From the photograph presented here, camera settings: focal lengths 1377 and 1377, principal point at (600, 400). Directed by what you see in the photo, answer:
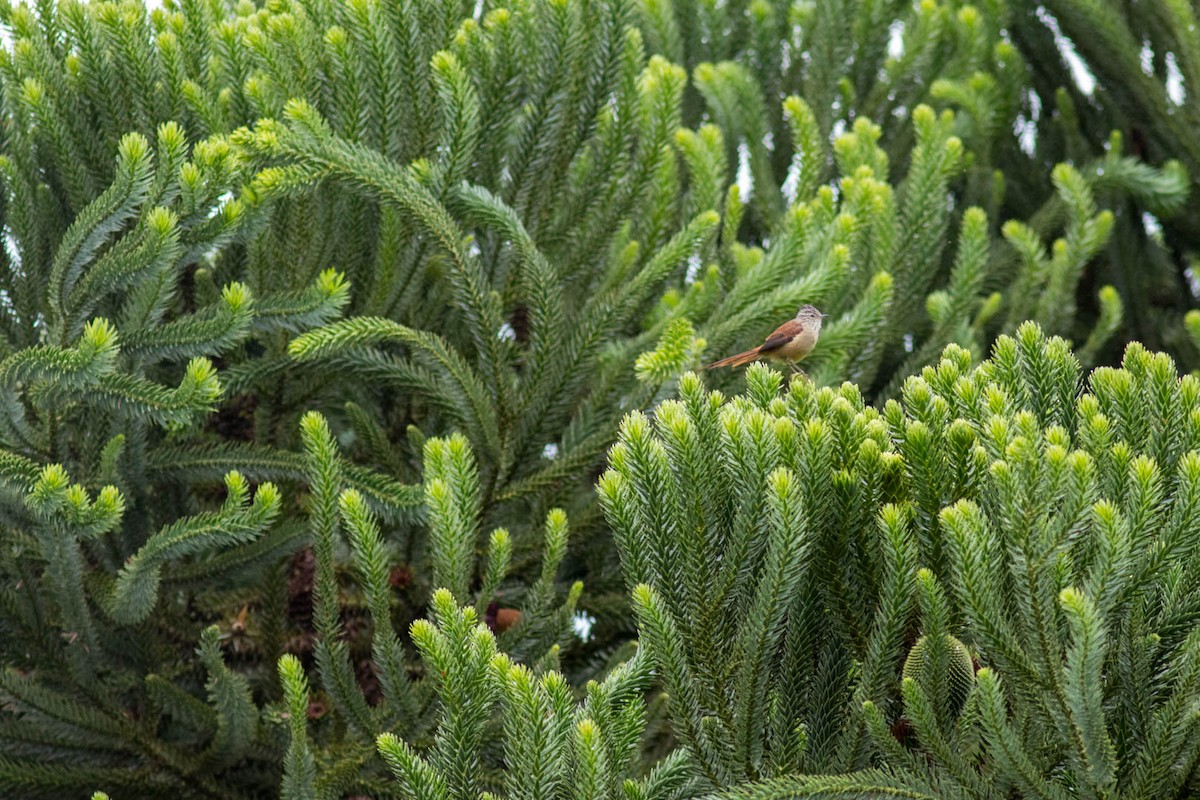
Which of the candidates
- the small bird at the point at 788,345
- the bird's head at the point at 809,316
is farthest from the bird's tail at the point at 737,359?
the bird's head at the point at 809,316

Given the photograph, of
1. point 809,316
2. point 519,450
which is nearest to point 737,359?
point 809,316

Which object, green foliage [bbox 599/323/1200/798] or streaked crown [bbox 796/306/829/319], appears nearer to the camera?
green foliage [bbox 599/323/1200/798]

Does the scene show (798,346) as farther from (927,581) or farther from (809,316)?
(927,581)

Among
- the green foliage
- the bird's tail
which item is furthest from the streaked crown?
the green foliage

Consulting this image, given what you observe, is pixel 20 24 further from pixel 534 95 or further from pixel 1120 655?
pixel 1120 655

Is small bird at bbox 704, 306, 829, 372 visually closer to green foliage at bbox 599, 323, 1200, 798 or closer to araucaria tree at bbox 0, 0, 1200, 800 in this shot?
araucaria tree at bbox 0, 0, 1200, 800

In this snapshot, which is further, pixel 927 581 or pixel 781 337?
pixel 781 337

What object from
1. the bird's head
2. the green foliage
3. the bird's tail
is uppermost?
the green foliage
